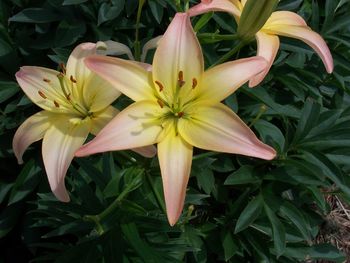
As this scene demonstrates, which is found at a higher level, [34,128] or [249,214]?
[34,128]

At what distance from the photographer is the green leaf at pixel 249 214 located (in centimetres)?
145

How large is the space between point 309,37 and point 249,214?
534 mm

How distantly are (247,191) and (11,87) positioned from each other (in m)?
0.76

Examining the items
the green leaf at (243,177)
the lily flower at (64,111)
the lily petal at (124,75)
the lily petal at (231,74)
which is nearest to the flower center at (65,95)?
the lily flower at (64,111)

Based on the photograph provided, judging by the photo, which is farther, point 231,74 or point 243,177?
A: point 243,177

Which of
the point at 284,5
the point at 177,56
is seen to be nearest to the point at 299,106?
the point at 284,5

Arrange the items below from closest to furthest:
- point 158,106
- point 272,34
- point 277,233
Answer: point 158,106, point 272,34, point 277,233

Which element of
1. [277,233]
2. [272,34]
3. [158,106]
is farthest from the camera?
[277,233]

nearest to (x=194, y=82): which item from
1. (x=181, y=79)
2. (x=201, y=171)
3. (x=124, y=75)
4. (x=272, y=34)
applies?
(x=181, y=79)

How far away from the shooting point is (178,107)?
1081 mm

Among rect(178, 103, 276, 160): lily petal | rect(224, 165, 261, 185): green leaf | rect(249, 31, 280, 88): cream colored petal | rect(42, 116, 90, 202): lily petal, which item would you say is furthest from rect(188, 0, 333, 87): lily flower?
rect(224, 165, 261, 185): green leaf

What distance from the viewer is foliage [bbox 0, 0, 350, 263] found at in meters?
1.38

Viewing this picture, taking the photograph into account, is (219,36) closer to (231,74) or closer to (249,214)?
(231,74)

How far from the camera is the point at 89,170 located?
1400mm
